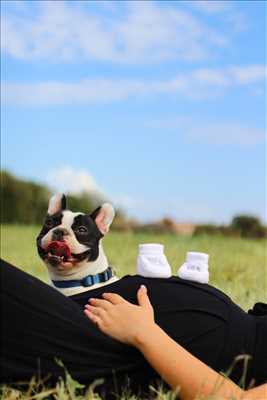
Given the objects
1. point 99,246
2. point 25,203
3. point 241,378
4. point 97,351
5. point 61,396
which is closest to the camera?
point 61,396

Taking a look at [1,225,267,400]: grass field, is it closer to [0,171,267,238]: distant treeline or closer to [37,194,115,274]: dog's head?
[0,171,267,238]: distant treeline

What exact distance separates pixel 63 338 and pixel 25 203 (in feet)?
30.8

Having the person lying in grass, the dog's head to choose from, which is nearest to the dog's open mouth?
the dog's head

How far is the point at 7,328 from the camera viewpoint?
5.76 ft

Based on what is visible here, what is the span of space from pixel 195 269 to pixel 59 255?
0.39m

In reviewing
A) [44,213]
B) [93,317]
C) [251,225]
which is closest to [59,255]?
[93,317]

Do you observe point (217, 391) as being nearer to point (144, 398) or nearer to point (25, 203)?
point (144, 398)

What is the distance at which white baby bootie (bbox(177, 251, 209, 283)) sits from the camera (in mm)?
2066

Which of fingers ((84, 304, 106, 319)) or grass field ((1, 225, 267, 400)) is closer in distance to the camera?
fingers ((84, 304, 106, 319))

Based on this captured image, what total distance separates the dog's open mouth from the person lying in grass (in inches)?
8.2

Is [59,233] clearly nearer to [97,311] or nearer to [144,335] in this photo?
[97,311]

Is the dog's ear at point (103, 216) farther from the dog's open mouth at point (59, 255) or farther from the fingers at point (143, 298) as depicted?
the fingers at point (143, 298)

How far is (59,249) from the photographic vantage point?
203 centimetres

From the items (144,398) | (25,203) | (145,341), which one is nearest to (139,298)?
(145,341)
